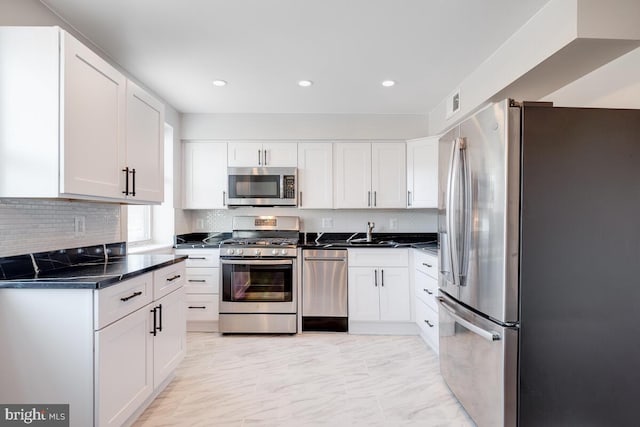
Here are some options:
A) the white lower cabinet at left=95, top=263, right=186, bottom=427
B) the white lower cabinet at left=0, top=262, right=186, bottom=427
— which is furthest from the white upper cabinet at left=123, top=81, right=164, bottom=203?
the white lower cabinet at left=0, top=262, right=186, bottom=427

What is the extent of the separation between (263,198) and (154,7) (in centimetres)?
220

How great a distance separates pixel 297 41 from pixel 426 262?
2.14 m

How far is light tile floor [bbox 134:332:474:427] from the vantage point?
6.84 ft

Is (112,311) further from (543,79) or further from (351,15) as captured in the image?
(543,79)

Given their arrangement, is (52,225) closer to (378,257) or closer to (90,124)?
(90,124)

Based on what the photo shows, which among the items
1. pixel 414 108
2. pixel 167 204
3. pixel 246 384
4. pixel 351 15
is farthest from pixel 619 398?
pixel 167 204

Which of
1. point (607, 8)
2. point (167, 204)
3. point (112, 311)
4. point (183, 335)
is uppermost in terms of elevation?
point (607, 8)

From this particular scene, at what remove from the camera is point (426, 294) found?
3160 mm

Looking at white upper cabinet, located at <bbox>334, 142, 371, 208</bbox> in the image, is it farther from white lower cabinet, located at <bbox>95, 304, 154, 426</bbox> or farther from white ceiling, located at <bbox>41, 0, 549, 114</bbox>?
white lower cabinet, located at <bbox>95, 304, 154, 426</bbox>

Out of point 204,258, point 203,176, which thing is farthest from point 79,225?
point 203,176

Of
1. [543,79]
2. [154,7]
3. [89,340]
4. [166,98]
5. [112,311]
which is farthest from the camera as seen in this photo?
[166,98]

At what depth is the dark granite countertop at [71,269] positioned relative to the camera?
1536 mm

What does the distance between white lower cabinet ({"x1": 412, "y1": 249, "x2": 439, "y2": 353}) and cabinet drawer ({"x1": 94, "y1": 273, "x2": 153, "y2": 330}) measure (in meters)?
2.18

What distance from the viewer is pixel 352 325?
3.60 m
